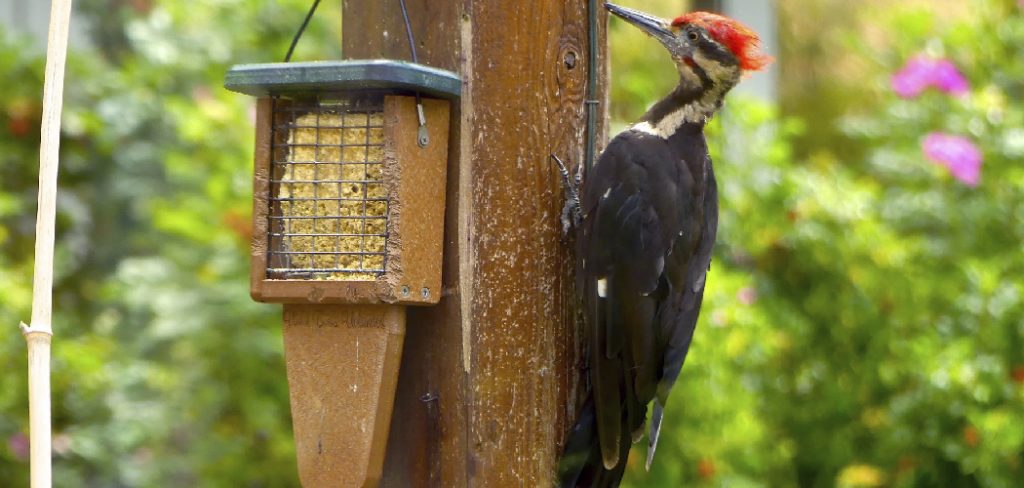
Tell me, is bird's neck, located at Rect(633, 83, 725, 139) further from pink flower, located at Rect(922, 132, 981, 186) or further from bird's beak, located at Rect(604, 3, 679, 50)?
pink flower, located at Rect(922, 132, 981, 186)

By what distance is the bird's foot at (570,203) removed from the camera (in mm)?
3152

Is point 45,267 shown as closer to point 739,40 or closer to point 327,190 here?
point 327,190

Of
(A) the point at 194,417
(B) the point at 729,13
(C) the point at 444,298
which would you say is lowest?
(A) the point at 194,417

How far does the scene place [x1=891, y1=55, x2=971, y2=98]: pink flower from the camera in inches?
223

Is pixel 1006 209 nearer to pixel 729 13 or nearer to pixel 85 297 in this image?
pixel 729 13

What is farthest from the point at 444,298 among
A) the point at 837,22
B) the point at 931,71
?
the point at 837,22

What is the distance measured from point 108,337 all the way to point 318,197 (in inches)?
123

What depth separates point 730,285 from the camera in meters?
5.03

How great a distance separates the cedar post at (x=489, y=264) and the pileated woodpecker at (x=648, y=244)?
0.10 m

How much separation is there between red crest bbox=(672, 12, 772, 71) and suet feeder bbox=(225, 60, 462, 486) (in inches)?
31.8

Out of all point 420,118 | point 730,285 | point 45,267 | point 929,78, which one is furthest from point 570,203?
point 929,78

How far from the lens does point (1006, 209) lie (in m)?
5.35

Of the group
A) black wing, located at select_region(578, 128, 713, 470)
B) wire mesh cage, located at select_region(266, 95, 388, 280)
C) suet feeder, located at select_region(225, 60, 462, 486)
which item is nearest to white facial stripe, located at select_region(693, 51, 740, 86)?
black wing, located at select_region(578, 128, 713, 470)

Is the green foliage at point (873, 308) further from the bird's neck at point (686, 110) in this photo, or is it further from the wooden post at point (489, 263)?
the wooden post at point (489, 263)
